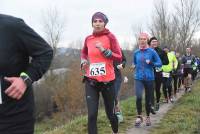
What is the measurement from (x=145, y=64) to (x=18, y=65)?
5.97 m

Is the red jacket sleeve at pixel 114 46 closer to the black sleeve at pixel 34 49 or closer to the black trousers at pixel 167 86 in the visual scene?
the black sleeve at pixel 34 49

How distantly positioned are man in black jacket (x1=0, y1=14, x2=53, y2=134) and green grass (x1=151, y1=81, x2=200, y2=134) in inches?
201

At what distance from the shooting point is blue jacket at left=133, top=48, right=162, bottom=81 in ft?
30.9

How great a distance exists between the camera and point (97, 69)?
692cm

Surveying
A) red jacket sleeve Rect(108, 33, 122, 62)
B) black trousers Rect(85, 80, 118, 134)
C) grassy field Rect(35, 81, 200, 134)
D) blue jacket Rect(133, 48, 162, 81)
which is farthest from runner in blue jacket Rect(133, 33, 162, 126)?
black trousers Rect(85, 80, 118, 134)

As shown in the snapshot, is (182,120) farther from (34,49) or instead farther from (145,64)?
(34,49)

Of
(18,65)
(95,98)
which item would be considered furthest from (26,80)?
(95,98)

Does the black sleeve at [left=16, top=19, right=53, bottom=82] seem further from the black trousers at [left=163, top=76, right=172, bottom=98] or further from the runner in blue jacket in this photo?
the black trousers at [left=163, top=76, right=172, bottom=98]

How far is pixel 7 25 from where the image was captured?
3.70 metres

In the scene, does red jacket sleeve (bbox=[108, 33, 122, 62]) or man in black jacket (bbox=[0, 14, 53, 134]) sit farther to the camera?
red jacket sleeve (bbox=[108, 33, 122, 62])

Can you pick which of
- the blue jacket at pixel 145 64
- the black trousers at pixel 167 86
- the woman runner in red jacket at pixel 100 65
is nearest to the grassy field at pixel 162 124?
the blue jacket at pixel 145 64

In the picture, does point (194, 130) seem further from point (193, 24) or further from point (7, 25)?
point (193, 24)

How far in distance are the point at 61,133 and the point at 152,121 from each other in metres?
2.90

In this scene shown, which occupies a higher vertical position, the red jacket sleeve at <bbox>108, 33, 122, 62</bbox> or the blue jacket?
the red jacket sleeve at <bbox>108, 33, 122, 62</bbox>
